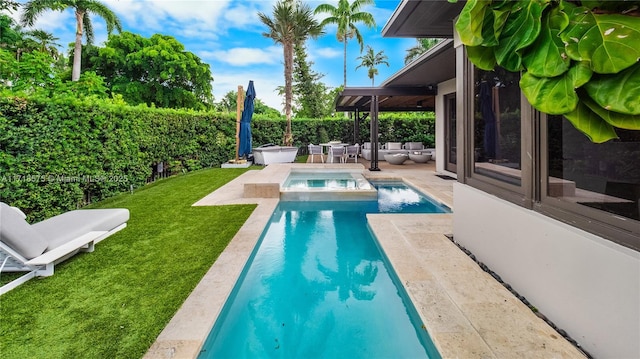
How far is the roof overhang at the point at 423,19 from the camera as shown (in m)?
4.08

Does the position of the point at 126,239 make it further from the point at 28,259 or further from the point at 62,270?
the point at 28,259

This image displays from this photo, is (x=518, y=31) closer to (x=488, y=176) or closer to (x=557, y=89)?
(x=557, y=89)

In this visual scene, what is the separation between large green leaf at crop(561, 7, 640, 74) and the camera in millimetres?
864

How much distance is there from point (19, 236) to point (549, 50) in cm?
430

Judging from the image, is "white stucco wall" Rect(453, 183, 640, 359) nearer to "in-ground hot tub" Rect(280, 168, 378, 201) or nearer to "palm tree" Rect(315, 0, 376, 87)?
"in-ground hot tub" Rect(280, 168, 378, 201)

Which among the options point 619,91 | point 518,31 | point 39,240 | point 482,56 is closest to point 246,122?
point 39,240

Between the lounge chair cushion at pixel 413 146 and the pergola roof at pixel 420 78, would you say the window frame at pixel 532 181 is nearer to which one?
the pergola roof at pixel 420 78

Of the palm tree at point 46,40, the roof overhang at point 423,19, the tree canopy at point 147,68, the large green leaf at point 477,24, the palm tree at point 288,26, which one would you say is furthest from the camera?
the palm tree at point 46,40

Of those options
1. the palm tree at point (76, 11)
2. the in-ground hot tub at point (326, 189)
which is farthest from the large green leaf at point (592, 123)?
the palm tree at point (76, 11)

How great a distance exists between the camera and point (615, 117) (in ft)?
3.07

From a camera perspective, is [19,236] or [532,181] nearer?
[532,181]

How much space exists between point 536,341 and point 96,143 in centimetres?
782

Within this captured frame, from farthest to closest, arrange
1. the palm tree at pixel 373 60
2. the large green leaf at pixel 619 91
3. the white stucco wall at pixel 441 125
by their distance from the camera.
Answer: the palm tree at pixel 373 60 → the white stucco wall at pixel 441 125 → the large green leaf at pixel 619 91

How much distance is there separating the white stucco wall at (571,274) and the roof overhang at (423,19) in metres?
2.46
